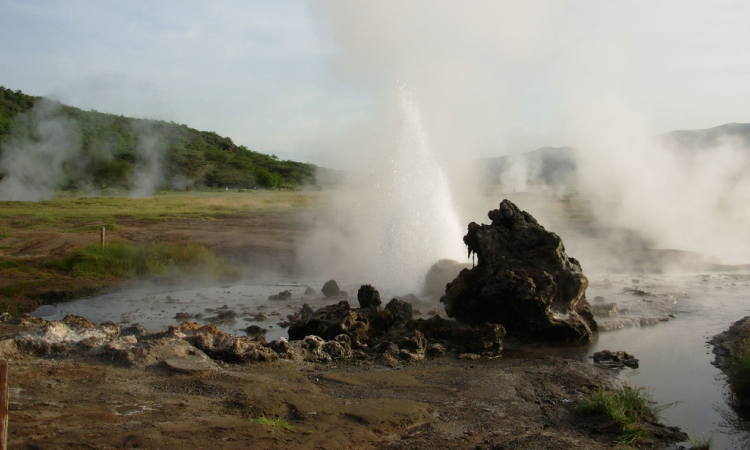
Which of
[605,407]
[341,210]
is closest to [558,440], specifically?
[605,407]

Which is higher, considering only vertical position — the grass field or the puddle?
the grass field

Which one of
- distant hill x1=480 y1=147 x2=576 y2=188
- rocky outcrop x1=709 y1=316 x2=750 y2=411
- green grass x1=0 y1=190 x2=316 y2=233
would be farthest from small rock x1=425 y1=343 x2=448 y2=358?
distant hill x1=480 y1=147 x2=576 y2=188

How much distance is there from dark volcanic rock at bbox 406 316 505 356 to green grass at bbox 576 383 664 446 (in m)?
1.94

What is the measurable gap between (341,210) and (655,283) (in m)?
14.3

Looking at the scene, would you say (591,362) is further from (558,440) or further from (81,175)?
(81,175)

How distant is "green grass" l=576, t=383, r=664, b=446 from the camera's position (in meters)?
5.22

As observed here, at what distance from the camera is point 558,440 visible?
500cm

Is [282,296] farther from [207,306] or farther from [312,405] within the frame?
[312,405]

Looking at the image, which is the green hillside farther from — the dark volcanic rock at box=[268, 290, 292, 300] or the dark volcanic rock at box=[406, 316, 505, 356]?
the dark volcanic rock at box=[406, 316, 505, 356]

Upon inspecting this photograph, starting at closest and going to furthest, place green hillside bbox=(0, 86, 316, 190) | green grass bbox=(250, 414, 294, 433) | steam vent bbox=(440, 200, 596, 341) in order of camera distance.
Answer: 1. green grass bbox=(250, 414, 294, 433)
2. steam vent bbox=(440, 200, 596, 341)
3. green hillside bbox=(0, 86, 316, 190)

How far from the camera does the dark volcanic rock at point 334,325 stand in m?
8.12

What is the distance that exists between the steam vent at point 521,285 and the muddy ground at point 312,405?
1.09 m

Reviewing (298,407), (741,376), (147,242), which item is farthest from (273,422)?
(147,242)

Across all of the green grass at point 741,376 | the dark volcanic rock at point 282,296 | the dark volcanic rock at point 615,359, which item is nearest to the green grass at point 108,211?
the dark volcanic rock at point 282,296
